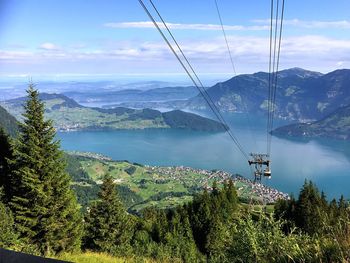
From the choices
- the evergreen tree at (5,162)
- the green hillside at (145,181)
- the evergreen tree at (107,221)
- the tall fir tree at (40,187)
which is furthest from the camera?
the green hillside at (145,181)

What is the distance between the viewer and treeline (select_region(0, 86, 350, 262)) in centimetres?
467

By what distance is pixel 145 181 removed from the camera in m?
153

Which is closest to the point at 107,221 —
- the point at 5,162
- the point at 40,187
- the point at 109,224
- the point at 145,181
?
the point at 109,224

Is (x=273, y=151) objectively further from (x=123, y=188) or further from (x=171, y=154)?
(x=123, y=188)

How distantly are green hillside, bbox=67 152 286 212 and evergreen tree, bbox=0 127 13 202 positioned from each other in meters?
97.7

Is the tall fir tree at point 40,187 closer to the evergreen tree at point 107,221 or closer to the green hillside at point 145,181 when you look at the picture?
the evergreen tree at point 107,221

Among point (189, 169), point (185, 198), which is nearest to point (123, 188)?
point (185, 198)

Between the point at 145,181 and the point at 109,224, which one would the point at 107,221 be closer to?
the point at 109,224

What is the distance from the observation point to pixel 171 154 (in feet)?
650

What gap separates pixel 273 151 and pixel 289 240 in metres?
191

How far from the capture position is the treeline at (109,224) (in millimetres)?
4668

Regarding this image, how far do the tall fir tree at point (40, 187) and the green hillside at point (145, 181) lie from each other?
99.3 metres

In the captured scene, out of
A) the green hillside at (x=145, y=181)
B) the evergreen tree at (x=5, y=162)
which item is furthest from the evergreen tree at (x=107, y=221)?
the green hillside at (x=145, y=181)

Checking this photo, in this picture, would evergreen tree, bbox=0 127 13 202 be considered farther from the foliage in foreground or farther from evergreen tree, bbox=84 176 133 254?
evergreen tree, bbox=84 176 133 254
